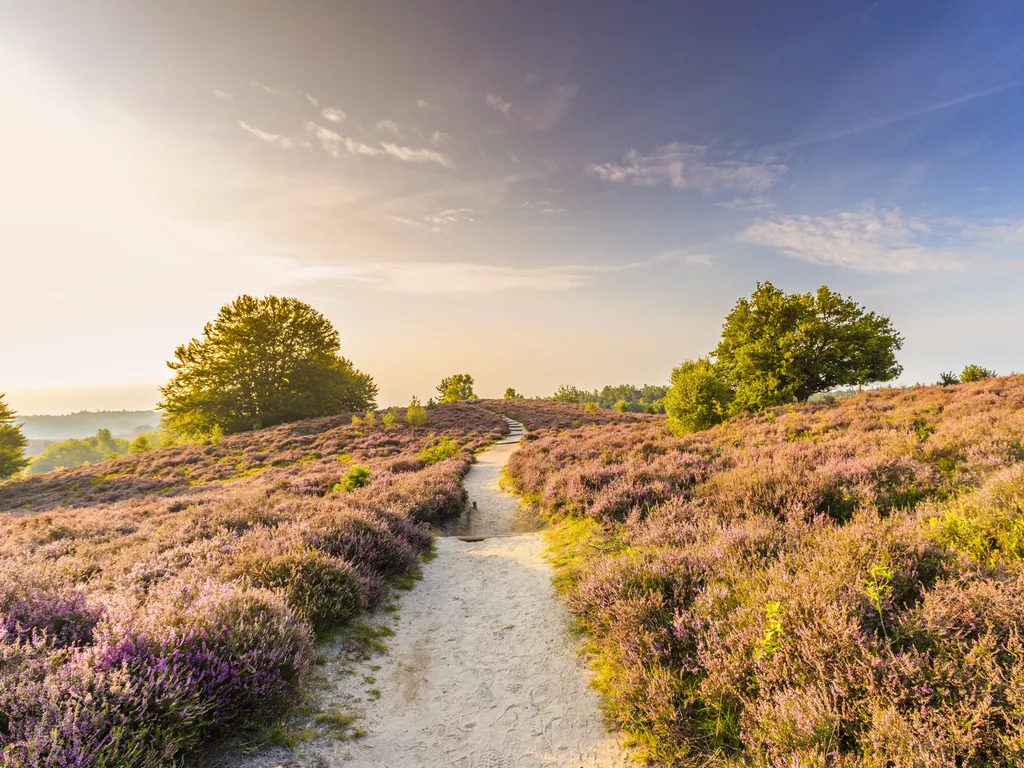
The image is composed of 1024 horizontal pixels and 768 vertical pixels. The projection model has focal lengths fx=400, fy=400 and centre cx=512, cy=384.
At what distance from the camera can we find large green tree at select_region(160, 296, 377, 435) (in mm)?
39531

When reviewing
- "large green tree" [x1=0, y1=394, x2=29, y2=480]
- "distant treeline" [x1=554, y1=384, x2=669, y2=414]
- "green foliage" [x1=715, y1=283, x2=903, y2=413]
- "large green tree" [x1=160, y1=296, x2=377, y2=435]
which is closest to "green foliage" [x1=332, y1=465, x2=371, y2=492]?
"green foliage" [x1=715, y1=283, x2=903, y2=413]

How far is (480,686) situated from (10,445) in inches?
2770

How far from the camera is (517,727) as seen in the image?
397 cm

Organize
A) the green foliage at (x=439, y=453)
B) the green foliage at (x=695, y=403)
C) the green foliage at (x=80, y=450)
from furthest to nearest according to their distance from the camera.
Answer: the green foliage at (x=80, y=450)
the green foliage at (x=695, y=403)
the green foliage at (x=439, y=453)

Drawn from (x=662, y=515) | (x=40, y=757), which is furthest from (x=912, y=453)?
(x=40, y=757)

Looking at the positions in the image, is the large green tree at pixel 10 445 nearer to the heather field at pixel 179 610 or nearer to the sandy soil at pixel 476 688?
the heather field at pixel 179 610

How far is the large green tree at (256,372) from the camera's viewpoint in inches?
1556

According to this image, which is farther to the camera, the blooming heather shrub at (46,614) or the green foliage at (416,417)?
the green foliage at (416,417)

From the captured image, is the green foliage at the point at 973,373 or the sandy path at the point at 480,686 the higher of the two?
the green foliage at the point at 973,373

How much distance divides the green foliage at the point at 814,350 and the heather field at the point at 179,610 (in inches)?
929

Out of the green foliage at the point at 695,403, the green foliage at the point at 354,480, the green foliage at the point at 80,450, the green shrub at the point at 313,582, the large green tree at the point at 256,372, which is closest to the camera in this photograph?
the green shrub at the point at 313,582

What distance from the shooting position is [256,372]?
4184cm

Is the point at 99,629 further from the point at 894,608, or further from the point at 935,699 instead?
the point at 894,608

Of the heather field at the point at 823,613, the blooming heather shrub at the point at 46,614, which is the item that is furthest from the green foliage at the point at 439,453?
the blooming heather shrub at the point at 46,614
